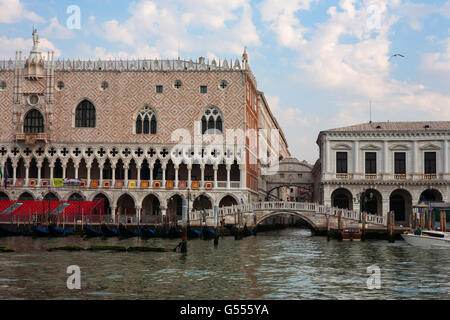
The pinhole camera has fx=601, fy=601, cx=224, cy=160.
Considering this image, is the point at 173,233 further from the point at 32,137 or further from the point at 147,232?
the point at 32,137

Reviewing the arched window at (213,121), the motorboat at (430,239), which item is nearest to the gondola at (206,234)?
the arched window at (213,121)

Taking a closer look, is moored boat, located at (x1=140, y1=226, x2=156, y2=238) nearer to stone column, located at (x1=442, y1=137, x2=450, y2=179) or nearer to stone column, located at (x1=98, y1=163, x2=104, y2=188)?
stone column, located at (x1=98, y1=163, x2=104, y2=188)

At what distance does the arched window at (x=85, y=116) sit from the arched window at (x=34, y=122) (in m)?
2.19

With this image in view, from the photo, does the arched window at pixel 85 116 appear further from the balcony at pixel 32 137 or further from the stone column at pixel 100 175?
the stone column at pixel 100 175

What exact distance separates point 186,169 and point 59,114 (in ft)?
27.4

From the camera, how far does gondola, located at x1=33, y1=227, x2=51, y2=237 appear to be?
96.0 ft

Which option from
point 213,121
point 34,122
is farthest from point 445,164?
point 34,122

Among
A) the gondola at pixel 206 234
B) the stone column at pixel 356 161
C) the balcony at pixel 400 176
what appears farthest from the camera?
the stone column at pixel 356 161

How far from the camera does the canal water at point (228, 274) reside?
40.4 feet

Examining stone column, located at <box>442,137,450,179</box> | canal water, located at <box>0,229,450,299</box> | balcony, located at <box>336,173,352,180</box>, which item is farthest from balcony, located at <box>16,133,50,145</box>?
stone column, located at <box>442,137,450,179</box>

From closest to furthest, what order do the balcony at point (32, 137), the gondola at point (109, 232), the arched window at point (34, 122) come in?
the gondola at point (109, 232) < the balcony at point (32, 137) < the arched window at point (34, 122)

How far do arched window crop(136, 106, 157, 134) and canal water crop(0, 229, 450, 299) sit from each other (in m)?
14.8

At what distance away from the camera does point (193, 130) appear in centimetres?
3544
